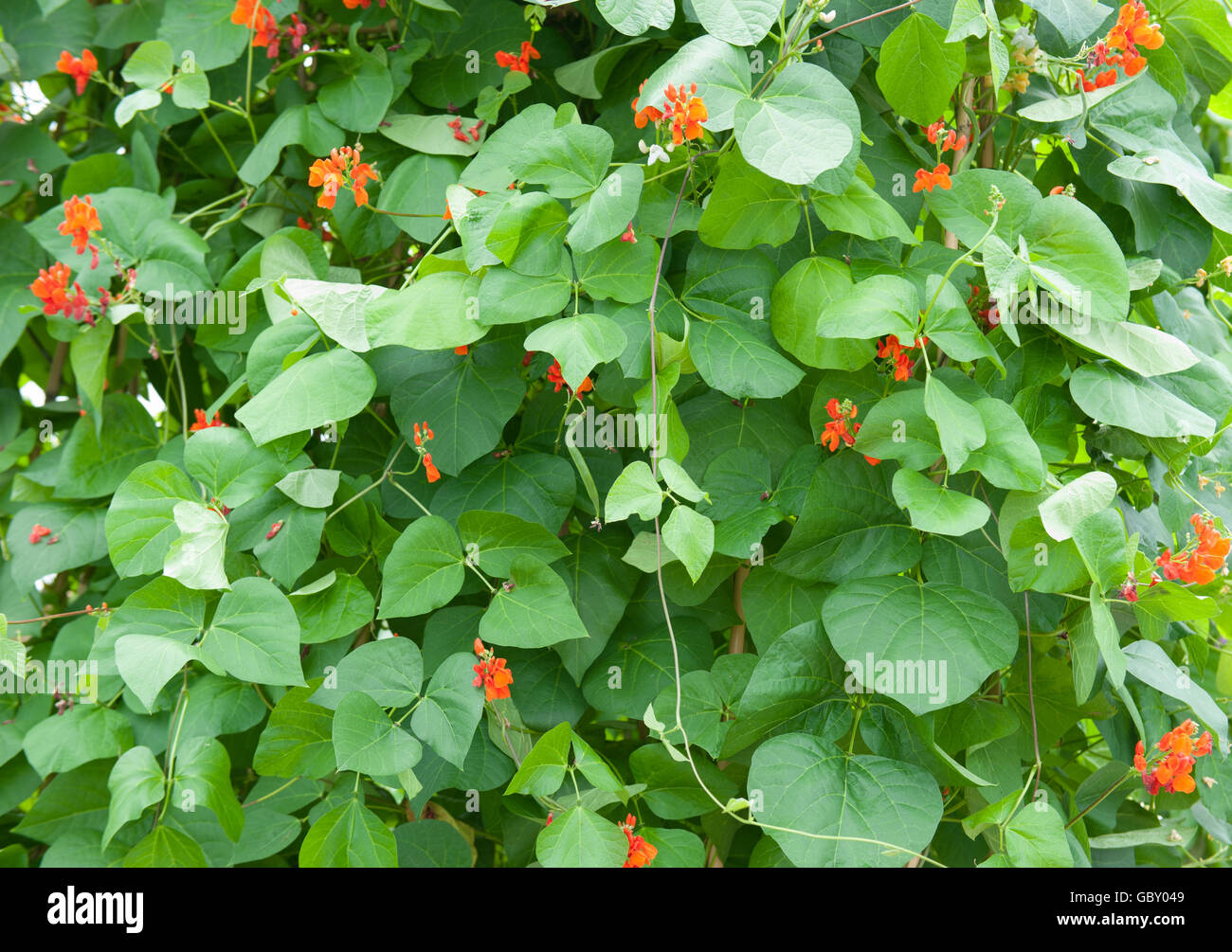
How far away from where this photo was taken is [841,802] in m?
0.90

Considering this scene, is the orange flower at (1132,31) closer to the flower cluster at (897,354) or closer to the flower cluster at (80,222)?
the flower cluster at (897,354)

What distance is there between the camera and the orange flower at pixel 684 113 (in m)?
0.84

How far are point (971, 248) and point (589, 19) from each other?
56cm

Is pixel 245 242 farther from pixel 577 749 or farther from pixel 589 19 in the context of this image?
pixel 577 749

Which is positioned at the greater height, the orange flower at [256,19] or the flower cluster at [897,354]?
the orange flower at [256,19]

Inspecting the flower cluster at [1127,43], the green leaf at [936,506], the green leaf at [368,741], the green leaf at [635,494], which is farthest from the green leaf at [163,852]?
the flower cluster at [1127,43]

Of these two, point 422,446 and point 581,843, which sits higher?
point 422,446

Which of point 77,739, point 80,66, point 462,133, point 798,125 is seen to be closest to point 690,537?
point 798,125

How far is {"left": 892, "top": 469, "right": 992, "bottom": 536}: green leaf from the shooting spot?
872 mm

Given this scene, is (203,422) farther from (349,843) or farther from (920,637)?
(920,637)

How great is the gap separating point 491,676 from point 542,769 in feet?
0.36

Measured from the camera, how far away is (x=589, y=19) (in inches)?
45.1

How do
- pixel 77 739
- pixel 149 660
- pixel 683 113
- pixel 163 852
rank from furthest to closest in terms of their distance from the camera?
pixel 77 739 → pixel 163 852 → pixel 149 660 → pixel 683 113

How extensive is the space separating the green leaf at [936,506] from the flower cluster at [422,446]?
0.51m
